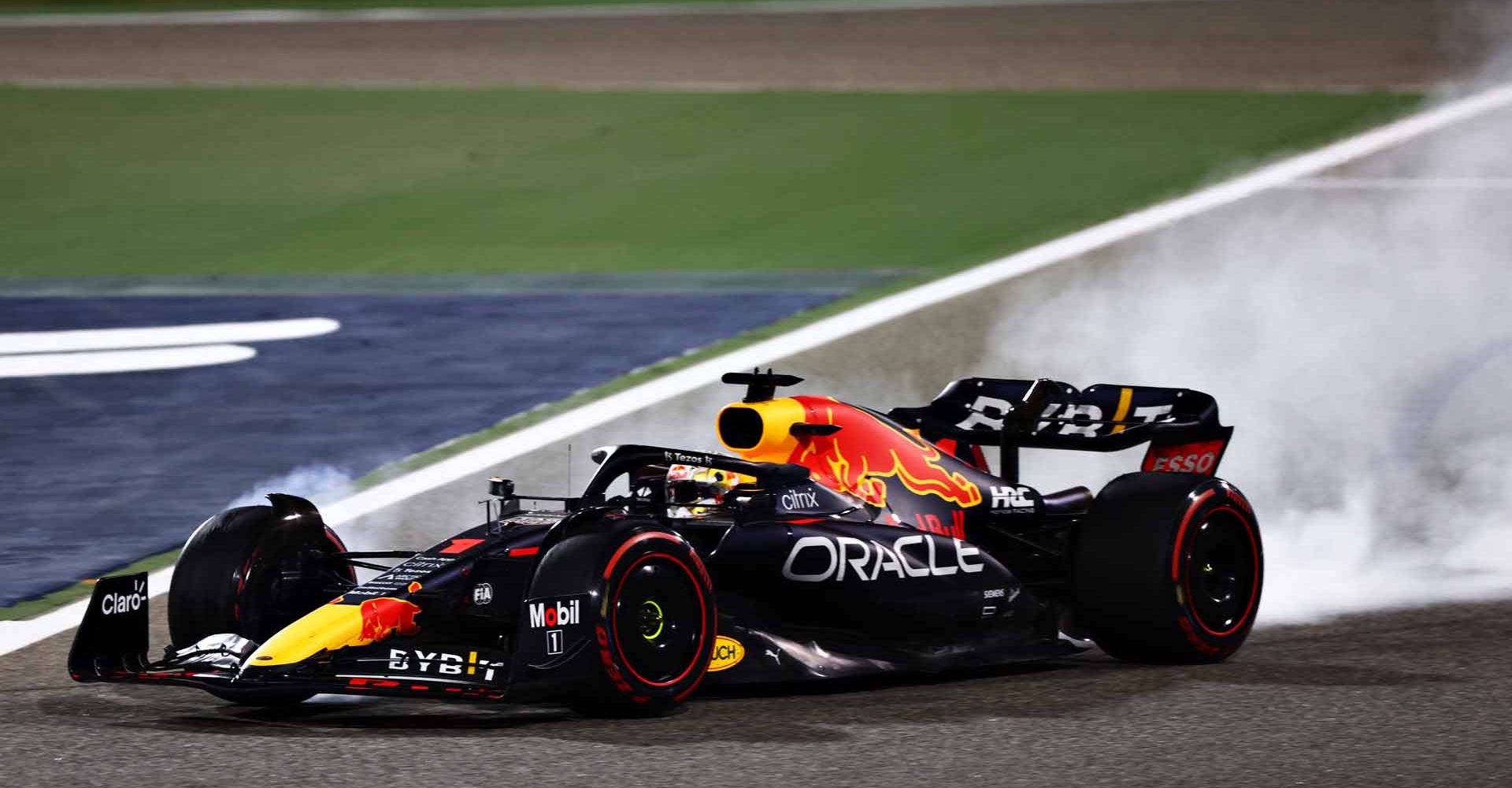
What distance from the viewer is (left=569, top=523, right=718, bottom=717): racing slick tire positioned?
7.58m

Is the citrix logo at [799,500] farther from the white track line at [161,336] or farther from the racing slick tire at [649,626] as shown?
the white track line at [161,336]

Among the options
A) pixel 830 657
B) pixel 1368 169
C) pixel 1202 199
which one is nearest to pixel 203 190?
pixel 1202 199

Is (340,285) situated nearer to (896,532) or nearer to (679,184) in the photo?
(679,184)

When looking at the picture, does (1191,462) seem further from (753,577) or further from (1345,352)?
(1345,352)

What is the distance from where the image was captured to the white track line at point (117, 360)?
1523cm

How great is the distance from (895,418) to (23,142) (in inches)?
672

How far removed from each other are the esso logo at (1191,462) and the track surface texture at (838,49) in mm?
16408

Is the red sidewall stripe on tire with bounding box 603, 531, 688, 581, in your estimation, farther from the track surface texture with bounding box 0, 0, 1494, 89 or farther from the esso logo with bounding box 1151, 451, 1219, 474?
the track surface texture with bounding box 0, 0, 1494, 89

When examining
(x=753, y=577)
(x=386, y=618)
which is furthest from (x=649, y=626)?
(x=386, y=618)

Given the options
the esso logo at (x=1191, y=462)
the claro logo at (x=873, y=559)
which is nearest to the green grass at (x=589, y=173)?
the esso logo at (x=1191, y=462)

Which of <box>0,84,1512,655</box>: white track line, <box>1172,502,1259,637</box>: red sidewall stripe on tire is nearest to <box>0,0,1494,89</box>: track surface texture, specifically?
<box>0,84,1512,655</box>: white track line

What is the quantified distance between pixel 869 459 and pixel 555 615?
1.92 metres

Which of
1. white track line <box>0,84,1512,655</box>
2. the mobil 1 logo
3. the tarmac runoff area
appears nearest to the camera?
the tarmac runoff area

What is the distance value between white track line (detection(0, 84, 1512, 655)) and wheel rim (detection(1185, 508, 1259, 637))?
176 inches
